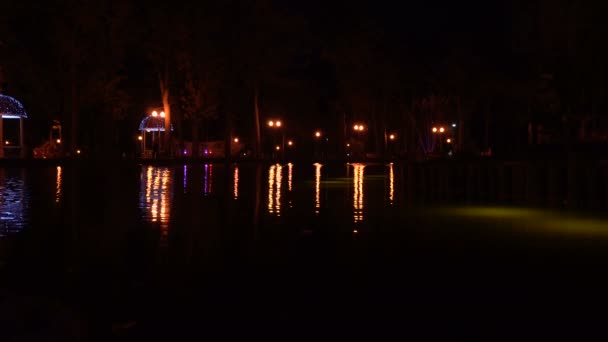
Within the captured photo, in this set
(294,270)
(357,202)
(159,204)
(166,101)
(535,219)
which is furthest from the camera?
(166,101)

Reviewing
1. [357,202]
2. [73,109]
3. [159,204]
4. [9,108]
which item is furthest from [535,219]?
[9,108]

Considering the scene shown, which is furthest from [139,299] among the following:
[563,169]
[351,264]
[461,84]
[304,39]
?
[304,39]

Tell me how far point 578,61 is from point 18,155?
1658 inches

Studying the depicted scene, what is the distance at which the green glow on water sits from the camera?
51.1ft

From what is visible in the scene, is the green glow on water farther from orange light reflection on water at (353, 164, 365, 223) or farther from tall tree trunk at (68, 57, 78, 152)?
tall tree trunk at (68, 57, 78, 152)

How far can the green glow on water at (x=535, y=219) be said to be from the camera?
1559 cm

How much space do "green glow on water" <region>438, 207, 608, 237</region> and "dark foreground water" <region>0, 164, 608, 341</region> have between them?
2.0 inches

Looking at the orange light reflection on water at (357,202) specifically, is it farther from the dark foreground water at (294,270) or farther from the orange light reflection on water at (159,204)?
the orange light reflection on water at (159,204)

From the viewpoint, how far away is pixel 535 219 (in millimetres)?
17734

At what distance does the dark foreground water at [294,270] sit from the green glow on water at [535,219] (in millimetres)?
50

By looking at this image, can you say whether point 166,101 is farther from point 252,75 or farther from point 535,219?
point 535,219

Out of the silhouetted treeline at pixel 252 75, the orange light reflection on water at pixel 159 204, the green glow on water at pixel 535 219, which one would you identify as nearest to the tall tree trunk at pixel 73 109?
the silhouetted treeline at pixel 252 75

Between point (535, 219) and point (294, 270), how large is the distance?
906 centimetres

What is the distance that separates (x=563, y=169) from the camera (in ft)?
74.2
